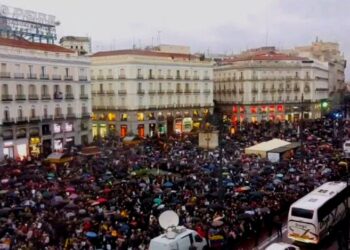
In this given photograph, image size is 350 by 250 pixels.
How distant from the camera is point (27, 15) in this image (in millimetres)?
63312

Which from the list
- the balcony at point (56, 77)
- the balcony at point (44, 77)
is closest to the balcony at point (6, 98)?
the balcony at point (44, 77)

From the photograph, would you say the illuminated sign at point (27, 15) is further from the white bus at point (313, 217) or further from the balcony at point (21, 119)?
the white bus at point (313, 217)

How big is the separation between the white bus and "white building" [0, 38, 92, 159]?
34492 mm

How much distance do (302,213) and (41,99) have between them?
38327mm

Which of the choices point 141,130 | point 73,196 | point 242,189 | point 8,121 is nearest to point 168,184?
point 242,189

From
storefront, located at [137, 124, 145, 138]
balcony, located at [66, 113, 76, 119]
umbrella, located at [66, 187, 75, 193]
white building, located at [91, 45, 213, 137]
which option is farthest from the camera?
storefront, located at [137, 124, 145, 138]

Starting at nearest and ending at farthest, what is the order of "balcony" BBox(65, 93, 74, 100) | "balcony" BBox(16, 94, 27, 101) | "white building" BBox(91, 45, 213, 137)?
"balcony" BBox(16, 94, 27, 101), "balcony" BBox(65, 93, 74, 100), "white building" BBox(91, 45, 213, 137)

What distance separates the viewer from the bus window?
70.2ft

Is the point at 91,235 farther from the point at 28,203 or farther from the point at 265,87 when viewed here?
the point at 265,87

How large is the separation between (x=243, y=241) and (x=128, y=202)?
6.45m

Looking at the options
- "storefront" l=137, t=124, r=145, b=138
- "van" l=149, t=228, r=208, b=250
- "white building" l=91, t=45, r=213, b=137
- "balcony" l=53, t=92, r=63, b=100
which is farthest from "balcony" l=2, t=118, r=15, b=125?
"van" l=149, t=228, r=208, b=250

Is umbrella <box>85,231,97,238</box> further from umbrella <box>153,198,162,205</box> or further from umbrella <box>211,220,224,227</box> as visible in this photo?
umbrella <box>153,198,162,205</box>

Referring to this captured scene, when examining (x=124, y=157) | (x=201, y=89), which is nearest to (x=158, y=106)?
(x=201, y=89)

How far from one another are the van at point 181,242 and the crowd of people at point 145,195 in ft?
2.42
